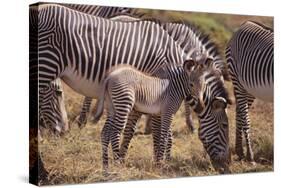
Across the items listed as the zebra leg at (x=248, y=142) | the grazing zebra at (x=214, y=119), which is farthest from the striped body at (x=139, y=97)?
the zebra leg at (x=248, y=142)

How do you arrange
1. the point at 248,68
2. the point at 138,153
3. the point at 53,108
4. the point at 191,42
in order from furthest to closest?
the point at 248,68 → the point at 191,42 → the point at 138,153 → the point at 53,108

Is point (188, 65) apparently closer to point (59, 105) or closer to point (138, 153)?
point (138, 153)

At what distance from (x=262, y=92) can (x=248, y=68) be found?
39cm

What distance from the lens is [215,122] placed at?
963 cm

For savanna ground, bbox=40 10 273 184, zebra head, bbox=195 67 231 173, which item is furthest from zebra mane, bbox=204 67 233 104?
savanna ground, bbox=40 10 273 184

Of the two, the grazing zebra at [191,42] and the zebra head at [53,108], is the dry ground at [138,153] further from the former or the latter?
the grazing zebra at [191,42]

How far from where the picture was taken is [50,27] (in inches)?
338

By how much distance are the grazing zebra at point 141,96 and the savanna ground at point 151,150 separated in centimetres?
14

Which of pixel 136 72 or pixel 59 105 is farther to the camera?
pixel 136 72

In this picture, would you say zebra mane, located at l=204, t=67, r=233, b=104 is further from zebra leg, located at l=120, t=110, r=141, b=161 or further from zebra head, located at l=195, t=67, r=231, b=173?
zebra leg, located at l=120, t=110, r=141, b=161

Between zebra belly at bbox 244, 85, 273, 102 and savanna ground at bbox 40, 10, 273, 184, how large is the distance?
0.28ft

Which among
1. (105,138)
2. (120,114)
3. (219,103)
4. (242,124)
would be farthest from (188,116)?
(105,138)

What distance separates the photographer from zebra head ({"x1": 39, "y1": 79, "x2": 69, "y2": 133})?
8.52m

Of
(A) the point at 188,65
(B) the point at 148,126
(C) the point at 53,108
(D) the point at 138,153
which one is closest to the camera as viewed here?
(C) the point at 53,108
